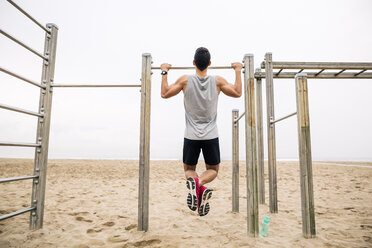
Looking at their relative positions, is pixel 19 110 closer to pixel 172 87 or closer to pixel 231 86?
pixel 172 87

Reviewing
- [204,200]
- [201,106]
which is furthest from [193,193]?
[201,106]

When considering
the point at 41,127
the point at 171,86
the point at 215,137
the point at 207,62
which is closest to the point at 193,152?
the point at 215,137

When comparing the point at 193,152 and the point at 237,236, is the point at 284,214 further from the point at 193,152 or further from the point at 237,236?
the point at 193,152

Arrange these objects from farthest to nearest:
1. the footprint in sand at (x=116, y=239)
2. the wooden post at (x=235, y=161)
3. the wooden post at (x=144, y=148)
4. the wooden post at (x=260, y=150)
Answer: the wooden post at (x=260, y=150) → the wooden post at (x=235, y=161) → the wooden post at (x=144, y=148) → the footprint in sand at (x=116, y=239)

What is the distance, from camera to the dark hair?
2.39 m

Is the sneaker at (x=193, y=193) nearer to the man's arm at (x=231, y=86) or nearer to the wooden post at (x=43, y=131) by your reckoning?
the man's arm at (x=231, y=86)

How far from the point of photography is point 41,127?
2812mm

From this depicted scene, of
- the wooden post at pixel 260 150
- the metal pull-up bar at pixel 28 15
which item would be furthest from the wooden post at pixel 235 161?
the metal pull-up bar at pixel 28 15

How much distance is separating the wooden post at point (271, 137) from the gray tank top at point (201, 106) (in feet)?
5.66

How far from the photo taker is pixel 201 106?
7.66ft

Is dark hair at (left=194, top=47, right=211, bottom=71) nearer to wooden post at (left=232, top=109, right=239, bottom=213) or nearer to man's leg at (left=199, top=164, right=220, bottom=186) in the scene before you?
man's leg at (left=199, top=164, right=220, bottom=186)

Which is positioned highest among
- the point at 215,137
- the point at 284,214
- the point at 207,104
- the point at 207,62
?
Answer: the point at 207,62

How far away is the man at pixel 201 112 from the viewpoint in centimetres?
233

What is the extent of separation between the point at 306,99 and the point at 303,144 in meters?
0.52
